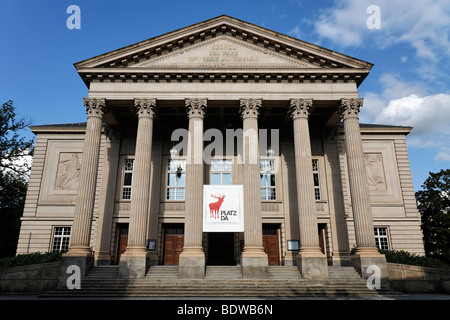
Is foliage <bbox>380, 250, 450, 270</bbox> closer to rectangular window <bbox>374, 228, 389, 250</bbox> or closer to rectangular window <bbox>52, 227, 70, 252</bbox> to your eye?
rectangular window <bbox>374, 228, 389, 250</bbox>

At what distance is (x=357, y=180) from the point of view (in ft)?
70.0

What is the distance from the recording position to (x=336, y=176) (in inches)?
1046

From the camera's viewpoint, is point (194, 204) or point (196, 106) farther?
point (196, 106)

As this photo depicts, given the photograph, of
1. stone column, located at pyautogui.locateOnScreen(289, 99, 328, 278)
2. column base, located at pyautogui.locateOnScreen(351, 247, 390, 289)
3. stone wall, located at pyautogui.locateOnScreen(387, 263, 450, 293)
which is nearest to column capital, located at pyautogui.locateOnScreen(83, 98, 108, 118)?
stone column, located at pyautogui.locateOnScreen(289, 99, 328, 278)

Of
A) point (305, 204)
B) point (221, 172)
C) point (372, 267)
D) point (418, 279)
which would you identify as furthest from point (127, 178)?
point (418, 279)

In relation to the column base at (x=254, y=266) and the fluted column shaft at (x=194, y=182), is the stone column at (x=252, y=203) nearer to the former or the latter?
the column base at (x=254, y=266)

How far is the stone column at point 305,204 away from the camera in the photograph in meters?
19.4

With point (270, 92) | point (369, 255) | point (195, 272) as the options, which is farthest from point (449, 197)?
point (195, 272)

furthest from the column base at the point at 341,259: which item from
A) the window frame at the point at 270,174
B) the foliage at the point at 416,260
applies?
the window frame at the point at 270,174

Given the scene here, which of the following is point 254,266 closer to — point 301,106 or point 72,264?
point 72,264

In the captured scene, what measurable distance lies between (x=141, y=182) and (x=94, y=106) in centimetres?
649

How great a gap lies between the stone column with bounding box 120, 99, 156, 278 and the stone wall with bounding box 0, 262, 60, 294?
447 cm

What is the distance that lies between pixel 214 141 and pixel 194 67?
6512 millimetres

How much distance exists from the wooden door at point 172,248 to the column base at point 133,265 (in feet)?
18.7
